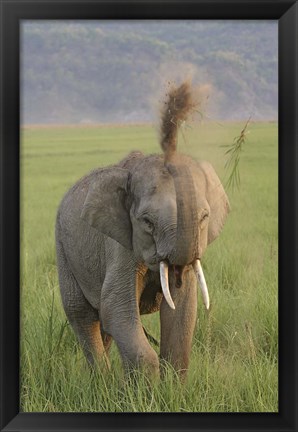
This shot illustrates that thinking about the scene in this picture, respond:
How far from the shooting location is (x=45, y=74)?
4.34 m

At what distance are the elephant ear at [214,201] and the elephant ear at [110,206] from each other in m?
0.28

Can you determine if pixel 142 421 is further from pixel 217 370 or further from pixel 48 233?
pixel 48 233

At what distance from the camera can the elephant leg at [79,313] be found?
4453 millimetres

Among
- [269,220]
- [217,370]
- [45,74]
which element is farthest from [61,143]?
[217,370]

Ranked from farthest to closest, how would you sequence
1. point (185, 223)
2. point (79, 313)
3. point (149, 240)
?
point (79, 313)
point (149, 240)
point (185, 223)

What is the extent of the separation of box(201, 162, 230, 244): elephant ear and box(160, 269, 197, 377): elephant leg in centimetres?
20

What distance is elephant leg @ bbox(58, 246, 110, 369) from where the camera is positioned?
14.6 feet

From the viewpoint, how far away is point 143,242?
3826mm

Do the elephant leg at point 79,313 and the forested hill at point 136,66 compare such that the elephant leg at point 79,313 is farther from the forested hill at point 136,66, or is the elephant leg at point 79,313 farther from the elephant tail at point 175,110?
the elephant tail at point 175,110

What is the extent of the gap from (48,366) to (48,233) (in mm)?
1036

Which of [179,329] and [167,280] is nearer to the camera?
[167,280]

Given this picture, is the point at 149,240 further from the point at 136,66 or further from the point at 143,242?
the point at 136,66
